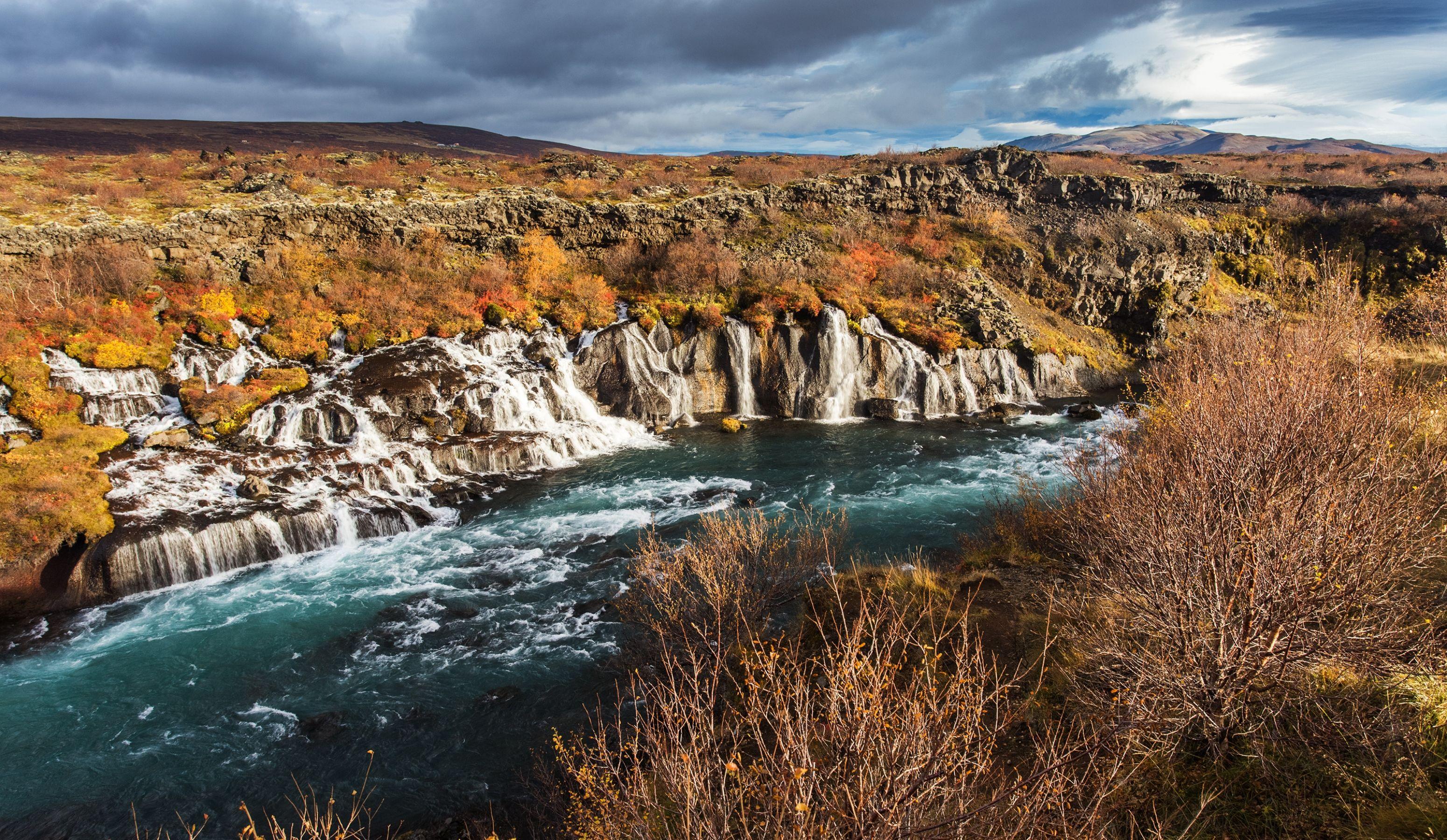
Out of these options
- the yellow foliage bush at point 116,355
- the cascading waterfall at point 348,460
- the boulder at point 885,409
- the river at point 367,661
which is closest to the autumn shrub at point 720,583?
the river at point 367,661

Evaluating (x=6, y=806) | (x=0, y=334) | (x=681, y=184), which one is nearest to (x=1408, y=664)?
(x=6, y=806)

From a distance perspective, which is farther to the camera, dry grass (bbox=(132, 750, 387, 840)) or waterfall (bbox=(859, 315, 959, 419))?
waterfall (bbox=(859, 315, 959, 419))

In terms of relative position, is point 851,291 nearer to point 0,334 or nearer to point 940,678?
point 940,678

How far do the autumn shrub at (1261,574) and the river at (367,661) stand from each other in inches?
385

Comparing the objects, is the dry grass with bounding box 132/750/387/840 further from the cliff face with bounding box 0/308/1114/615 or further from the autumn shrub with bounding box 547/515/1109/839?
the cliff face with bounding box 0/308/1114/615

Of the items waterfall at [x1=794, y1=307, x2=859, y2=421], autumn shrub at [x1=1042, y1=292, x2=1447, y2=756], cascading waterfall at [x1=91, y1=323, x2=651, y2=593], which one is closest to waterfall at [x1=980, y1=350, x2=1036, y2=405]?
waterfall at [x1=794, y1=307, x2=859, y2=421]

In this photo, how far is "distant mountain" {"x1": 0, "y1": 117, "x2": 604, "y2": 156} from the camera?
62938 mm

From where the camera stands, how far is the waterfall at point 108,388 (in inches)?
899

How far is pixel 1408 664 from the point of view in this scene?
692cm

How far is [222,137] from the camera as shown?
70438 mm

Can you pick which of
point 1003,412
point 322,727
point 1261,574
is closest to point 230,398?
point 322,727

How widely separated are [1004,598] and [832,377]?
22.1 metres

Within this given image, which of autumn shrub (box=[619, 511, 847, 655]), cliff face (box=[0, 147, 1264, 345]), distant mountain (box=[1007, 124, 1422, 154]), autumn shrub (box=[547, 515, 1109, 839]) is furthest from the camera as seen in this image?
distant mountain (box=[1007, 124, 1422, 154])

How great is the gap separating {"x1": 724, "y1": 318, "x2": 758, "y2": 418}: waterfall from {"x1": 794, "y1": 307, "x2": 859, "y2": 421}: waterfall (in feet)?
8.53
